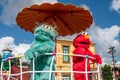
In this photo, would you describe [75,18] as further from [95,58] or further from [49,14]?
[95,58]

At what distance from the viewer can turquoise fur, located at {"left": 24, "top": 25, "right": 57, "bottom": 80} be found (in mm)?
8578

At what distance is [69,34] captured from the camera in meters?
11.6

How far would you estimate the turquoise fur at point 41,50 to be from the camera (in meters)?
8.58

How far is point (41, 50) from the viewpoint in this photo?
8570 millimetres

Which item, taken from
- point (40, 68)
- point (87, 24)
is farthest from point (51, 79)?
point (87, 24)

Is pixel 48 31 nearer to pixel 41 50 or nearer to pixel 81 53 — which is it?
pixel 41 50

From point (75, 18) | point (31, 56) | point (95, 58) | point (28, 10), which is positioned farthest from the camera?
point (75, 18)

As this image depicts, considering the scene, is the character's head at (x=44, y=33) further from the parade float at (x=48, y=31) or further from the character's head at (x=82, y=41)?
the character's head at (x=82, y=41)

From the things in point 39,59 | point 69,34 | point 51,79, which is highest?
point 69,34

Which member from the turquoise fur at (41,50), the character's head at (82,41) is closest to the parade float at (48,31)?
the turquoise fur at (41,50)

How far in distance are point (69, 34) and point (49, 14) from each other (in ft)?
5.19

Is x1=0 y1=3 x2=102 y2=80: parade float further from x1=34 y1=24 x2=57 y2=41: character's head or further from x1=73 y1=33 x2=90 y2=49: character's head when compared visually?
x1=73 y1=33 x2=90 y2=49: character's head

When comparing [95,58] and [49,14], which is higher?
[49,14]

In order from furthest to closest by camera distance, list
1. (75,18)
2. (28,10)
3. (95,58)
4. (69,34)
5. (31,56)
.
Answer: (69,34), (75,18), (28,10), (95,58), (31,56)
